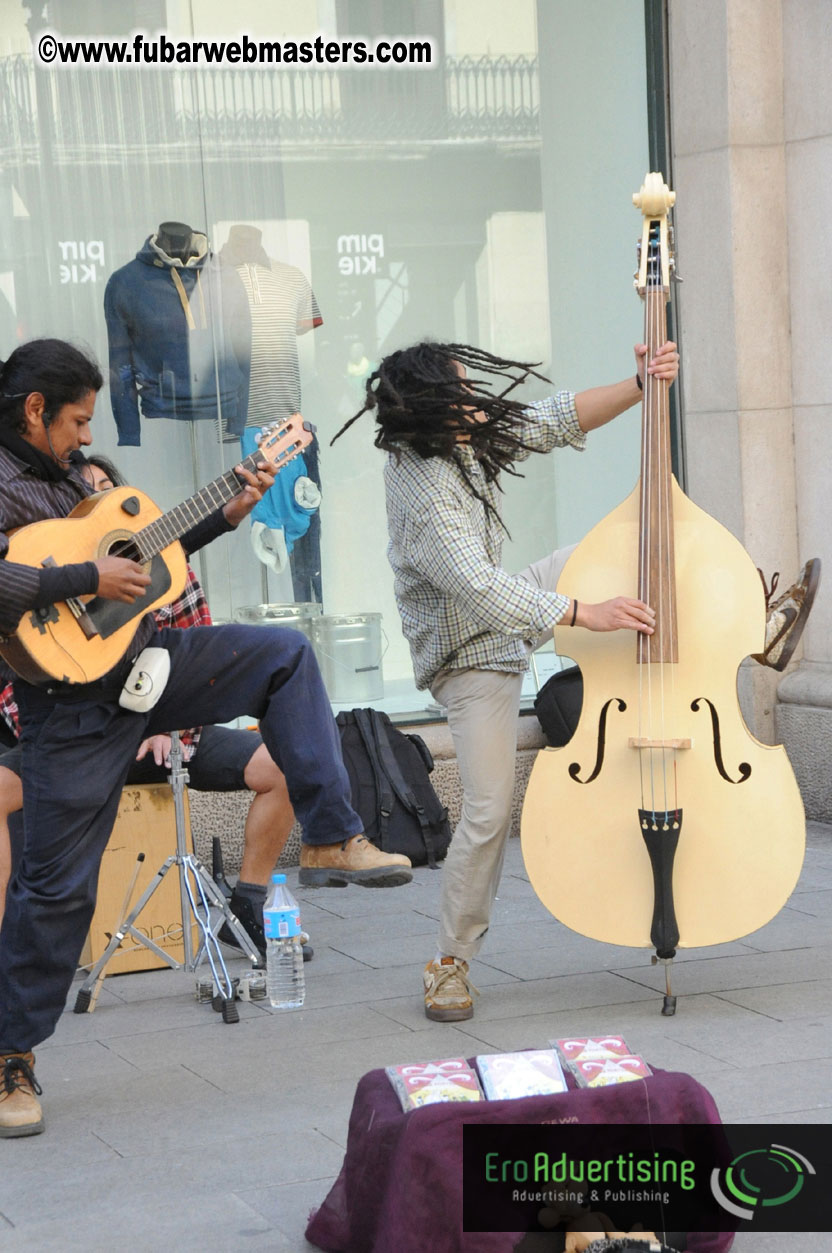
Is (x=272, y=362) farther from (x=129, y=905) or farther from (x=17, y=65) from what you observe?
(x=129, y=905)

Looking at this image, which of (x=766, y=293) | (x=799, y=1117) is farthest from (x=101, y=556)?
(x=766, y=293)

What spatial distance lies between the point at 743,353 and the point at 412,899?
2.73 meters

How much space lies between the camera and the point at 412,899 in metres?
6.21

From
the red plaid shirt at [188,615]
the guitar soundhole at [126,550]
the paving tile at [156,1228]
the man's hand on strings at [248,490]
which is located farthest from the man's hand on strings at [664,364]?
the paving tile at [156,1228]

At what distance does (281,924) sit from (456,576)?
1.23 m

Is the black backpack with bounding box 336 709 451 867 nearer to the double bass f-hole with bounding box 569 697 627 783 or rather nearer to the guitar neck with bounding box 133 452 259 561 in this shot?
the double bass f-hole with bounding box 569 697 627 783

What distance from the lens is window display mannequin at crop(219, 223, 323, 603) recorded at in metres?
7.20

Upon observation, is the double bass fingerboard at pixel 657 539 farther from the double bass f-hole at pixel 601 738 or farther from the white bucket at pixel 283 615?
the white bucket at pixel 283 615

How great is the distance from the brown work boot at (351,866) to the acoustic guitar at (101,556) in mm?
688

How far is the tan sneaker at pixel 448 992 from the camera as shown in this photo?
4629 mm

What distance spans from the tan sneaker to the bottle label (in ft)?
1.57

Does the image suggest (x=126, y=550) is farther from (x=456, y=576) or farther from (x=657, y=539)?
(x=657, y=539)

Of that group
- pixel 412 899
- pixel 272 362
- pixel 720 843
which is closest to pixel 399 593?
pixel 720 843

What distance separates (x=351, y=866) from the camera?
4.11m
